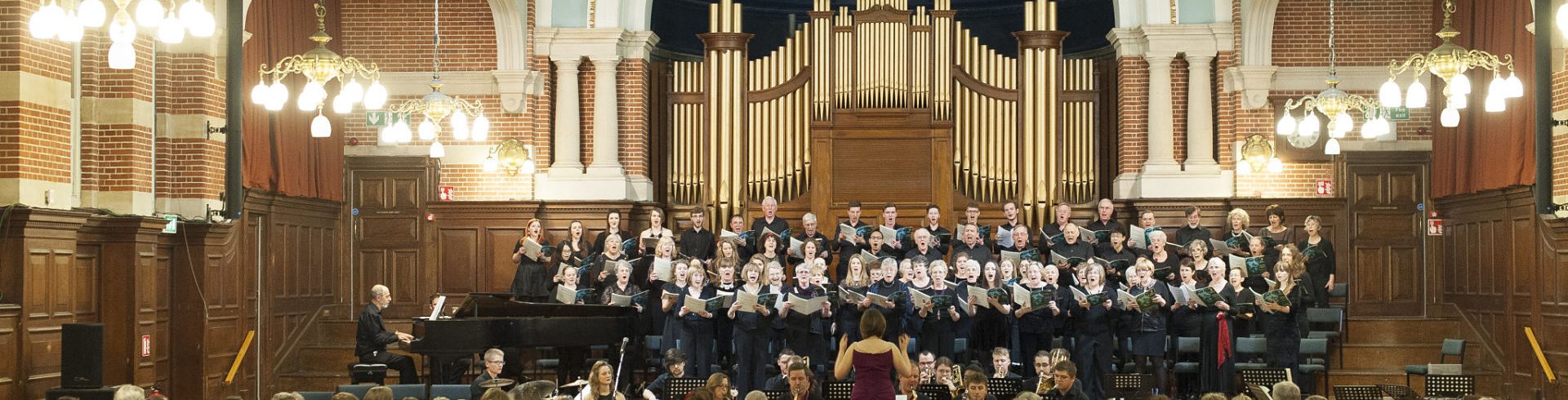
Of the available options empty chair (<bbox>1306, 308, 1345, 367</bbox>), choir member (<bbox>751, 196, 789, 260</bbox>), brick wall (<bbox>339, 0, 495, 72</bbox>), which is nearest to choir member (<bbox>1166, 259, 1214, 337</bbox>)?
empty chair (<bbox>1306, 308, 1345, 367</bbox>)

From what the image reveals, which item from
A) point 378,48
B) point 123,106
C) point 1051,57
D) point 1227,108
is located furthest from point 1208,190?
point 123,106

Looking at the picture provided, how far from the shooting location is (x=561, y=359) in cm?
1273

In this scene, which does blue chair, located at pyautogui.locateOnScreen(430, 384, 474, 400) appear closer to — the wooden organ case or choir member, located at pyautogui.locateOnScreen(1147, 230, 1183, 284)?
choir member, located at pyautogui.locateOnScreen(1147, 230, 1183, 284)

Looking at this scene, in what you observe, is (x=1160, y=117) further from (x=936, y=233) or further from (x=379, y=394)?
(x=379, y=394)

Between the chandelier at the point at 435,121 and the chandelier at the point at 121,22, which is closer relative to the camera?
the chandelier at the point at 121,22

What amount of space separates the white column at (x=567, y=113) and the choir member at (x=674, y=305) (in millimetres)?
3481

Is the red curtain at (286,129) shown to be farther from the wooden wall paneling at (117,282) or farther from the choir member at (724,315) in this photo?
the choir member at (724,315)

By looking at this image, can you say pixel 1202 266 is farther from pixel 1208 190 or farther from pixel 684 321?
pixel 684 321

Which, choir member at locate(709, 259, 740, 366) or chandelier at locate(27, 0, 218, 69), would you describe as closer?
chandelier at locate(27, 0, 218, 69)

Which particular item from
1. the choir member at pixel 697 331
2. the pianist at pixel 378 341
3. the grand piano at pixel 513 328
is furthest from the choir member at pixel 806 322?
the pianist at pixel 378 341

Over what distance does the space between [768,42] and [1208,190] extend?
223 inches

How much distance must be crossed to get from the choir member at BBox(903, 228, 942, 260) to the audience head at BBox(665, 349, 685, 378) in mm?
2389

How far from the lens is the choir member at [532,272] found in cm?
1427

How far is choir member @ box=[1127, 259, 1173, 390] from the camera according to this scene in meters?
12.4
